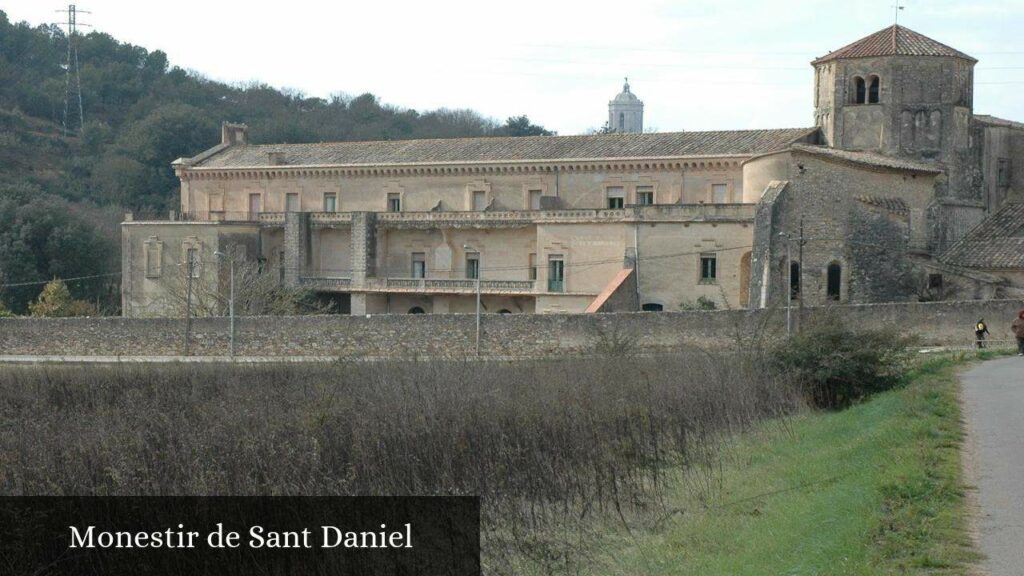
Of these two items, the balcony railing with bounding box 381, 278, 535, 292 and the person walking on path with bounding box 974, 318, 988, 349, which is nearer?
the person walking on path with bounding box 974, 318, 988, 349

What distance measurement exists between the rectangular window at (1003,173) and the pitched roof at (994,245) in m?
3.05

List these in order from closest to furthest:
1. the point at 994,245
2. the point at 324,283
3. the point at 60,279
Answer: the point at 994,245
the point at 324,283
the point at 60,279

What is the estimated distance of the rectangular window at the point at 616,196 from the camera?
1730 inches

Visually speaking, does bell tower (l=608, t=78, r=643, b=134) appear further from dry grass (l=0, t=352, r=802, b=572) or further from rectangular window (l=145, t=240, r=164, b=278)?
dry grass (l=0, t=352, r=802, b=572)

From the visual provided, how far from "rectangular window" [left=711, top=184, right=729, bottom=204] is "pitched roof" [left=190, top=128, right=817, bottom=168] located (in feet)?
3.12

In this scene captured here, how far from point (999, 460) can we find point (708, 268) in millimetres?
23855

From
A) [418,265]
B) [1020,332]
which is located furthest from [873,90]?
[418,265]

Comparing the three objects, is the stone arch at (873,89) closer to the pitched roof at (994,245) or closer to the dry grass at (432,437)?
the pitched roof at (994,245)

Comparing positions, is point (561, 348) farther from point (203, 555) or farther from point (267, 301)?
point (203, 555)

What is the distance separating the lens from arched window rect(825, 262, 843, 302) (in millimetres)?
34719

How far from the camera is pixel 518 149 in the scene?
47062mm

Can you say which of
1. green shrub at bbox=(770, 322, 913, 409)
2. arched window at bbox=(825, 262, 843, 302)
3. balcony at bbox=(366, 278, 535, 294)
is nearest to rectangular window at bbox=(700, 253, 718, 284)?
arched window at bbox=(825, 262, 843, 302)

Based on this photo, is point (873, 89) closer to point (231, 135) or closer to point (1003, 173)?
point (1003, 173)

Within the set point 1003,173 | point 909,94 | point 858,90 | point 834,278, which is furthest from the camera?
point 1003,173
